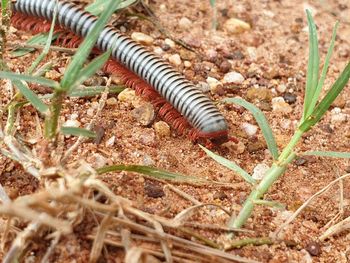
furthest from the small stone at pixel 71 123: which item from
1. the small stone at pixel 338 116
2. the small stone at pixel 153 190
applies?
the small stone at pixel 338 116

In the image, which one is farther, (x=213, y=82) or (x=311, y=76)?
(x=213, y=82)

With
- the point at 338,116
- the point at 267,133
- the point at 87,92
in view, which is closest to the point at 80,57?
the point at 87,92

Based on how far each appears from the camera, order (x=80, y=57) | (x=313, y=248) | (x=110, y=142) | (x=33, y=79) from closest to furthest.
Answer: (x=80, y=57), (x=33, y=79), (x=313, y=248), (x=110, y=142)

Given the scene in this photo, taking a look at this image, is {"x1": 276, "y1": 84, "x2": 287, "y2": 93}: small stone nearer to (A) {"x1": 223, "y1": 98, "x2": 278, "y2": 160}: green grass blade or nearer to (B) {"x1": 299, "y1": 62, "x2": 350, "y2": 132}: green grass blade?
(A) {"x1": 223, "y1": 98, "x2": 278, "y2": 160}: green grass blade

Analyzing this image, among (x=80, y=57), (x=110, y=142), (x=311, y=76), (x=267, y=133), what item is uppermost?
(x=311, y=76)

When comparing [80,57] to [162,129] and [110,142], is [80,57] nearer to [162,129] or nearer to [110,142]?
[110,142]

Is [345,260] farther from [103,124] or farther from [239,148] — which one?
[103,124]
